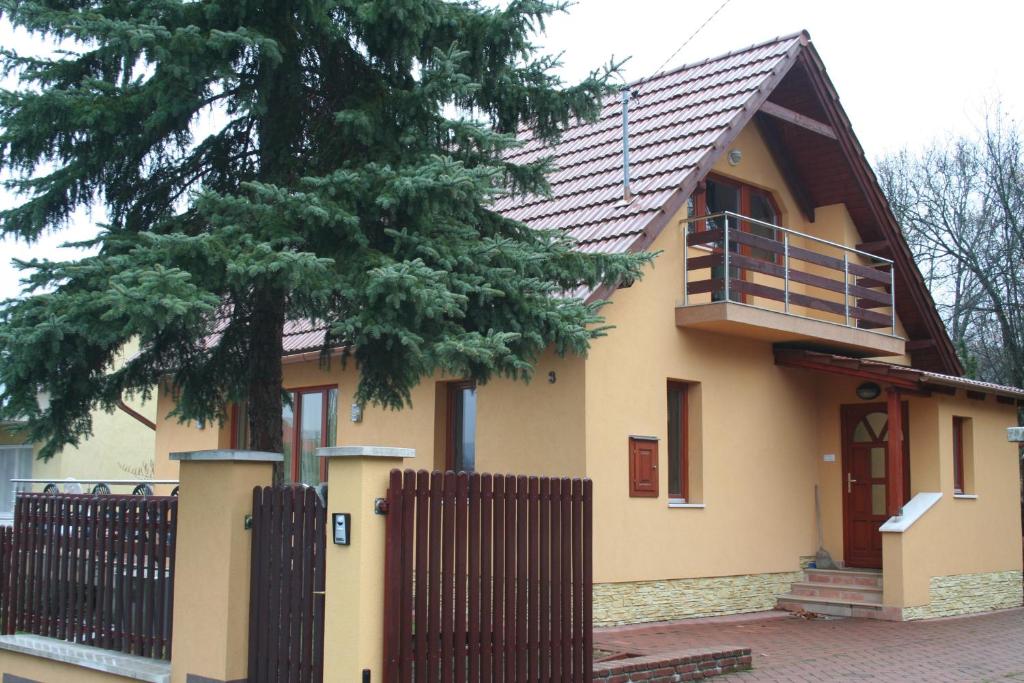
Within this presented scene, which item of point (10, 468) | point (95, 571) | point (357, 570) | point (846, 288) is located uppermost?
point (846, 288)

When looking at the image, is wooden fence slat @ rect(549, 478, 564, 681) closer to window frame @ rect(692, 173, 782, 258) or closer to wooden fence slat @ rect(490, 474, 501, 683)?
wooden fence slat @ rect(490, 474, 501, 683)

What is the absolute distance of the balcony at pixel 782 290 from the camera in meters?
14.5

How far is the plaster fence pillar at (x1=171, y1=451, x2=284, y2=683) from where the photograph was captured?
818 cm

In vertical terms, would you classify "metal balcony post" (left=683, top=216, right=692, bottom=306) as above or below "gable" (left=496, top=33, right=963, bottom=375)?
below

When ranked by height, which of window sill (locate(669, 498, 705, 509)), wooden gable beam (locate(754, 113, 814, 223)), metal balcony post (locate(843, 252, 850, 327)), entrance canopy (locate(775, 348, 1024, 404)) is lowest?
window sill (locate(669, 498, 705, 509))

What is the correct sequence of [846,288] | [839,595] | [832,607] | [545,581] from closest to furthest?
[545,581]
[832,607]
[839,595]
[846,288]

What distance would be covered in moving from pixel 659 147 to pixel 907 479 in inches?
250

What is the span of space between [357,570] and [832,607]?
9.98 metres

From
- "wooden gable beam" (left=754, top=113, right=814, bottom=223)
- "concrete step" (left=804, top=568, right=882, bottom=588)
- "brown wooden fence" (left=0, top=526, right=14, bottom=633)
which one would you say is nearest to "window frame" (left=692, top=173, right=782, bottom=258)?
"wooden gable beam" (left=754, top=113, right=814, bottom=223)

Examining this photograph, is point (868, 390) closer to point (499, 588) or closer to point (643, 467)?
point (643, 467)

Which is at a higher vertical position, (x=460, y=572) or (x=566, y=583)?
(x=460, y=572)

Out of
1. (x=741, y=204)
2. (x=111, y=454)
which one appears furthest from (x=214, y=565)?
(x=111, y=454)

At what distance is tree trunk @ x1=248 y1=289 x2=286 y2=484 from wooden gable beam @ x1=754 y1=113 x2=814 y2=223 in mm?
9722

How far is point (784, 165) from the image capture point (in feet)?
58.0
